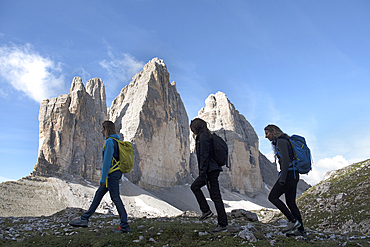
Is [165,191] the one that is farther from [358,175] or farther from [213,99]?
[213,99]

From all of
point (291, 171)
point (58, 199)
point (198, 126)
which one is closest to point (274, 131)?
point (291, 171)

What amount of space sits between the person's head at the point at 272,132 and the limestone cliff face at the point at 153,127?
41708mm

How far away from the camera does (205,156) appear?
4.86 metres

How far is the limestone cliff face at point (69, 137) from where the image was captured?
3453 centimetres

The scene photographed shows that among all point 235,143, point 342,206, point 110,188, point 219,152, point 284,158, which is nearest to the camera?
point 284,158

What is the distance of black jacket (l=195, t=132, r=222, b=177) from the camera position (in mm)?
4840

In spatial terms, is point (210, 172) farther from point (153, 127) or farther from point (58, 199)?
point (153, 127)

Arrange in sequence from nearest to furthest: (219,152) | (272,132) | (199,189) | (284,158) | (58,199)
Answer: (284,158)
(219,152)
(199,189)
(272,132)
(58,199)

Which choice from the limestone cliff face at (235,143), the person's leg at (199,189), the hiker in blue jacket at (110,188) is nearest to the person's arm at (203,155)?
the person's leg at (199,189)

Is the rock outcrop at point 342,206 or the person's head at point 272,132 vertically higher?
the person's head at point 272,132

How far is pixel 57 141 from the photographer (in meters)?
35.8

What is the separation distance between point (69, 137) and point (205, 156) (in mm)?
37662

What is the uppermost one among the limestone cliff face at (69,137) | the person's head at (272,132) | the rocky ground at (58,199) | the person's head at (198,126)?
the limestone cliff face at (69,137)

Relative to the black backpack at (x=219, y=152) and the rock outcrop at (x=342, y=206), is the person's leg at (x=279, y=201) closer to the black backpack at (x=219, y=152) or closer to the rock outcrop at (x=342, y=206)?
the black backpack at (x=219, y=152)
